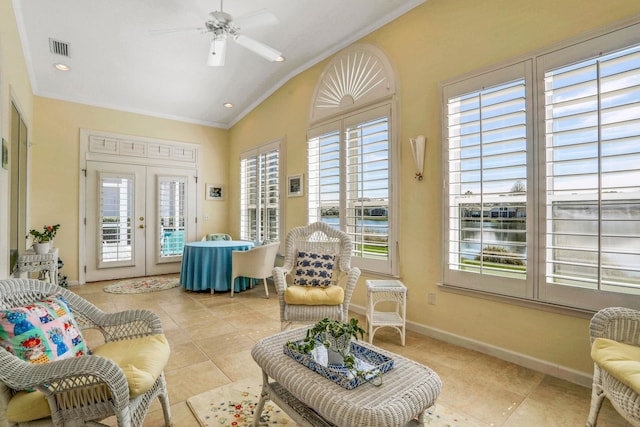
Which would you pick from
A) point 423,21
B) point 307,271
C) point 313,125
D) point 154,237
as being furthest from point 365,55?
point 154,237

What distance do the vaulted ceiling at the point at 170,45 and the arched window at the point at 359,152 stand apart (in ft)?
1.41

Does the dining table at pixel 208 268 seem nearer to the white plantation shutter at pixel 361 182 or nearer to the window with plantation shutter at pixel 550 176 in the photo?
the white plantation shutter at pixel 361 182

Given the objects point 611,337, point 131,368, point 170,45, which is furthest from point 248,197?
point 611,337

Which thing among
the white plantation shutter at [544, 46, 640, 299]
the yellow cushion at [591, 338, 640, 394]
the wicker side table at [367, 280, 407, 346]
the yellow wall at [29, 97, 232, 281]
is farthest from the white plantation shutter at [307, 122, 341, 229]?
the yellow wall at [29, 97, 232, 281]

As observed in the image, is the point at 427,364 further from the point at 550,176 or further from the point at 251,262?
the point at 251,262

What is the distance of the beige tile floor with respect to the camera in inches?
75.3

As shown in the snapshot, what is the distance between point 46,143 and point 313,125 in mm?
4357

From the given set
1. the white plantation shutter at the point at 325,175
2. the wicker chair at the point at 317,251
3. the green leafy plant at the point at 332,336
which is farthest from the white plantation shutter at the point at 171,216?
the green leafy plant at the point at 332,336

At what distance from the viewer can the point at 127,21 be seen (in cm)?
355

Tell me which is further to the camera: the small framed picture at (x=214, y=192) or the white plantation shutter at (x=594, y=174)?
the small framed picture at (x=214, y=192)

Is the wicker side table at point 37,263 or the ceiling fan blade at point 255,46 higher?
the ceiling fan blade at point 255,46

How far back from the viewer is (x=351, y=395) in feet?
4.24

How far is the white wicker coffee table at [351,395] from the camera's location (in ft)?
3.94

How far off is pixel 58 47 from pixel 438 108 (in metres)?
4.61
